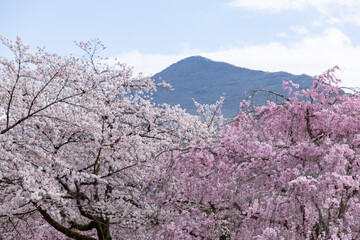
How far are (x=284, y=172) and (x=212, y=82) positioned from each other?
17602cm

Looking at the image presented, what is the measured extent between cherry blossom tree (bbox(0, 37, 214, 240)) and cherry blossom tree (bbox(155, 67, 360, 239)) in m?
1.04

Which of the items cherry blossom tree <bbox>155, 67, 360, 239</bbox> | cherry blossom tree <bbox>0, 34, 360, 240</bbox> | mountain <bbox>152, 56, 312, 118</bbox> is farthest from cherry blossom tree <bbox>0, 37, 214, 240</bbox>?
mountain <bbox>152, 56, 312, 118</bbox>

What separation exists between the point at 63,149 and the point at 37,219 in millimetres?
2559

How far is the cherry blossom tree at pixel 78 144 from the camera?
249 inches

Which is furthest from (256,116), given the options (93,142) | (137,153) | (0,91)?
(0,91)

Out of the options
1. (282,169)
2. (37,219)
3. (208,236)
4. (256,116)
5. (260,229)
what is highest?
(256,116)

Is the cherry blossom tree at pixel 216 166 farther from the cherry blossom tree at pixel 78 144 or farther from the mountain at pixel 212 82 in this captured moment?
the mountain at pixel 212 82

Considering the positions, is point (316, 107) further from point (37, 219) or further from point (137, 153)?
point (37, 219)

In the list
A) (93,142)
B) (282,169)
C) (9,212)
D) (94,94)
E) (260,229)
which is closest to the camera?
(260,229)

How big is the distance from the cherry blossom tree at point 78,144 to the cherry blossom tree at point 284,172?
104cm

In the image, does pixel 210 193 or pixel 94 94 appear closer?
pixel 210 193

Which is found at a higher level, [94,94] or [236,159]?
[94,94]

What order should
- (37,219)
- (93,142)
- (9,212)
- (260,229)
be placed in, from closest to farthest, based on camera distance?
(260,229) < (9,212) < (93,142) < (37,219)

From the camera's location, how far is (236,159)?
466cm
